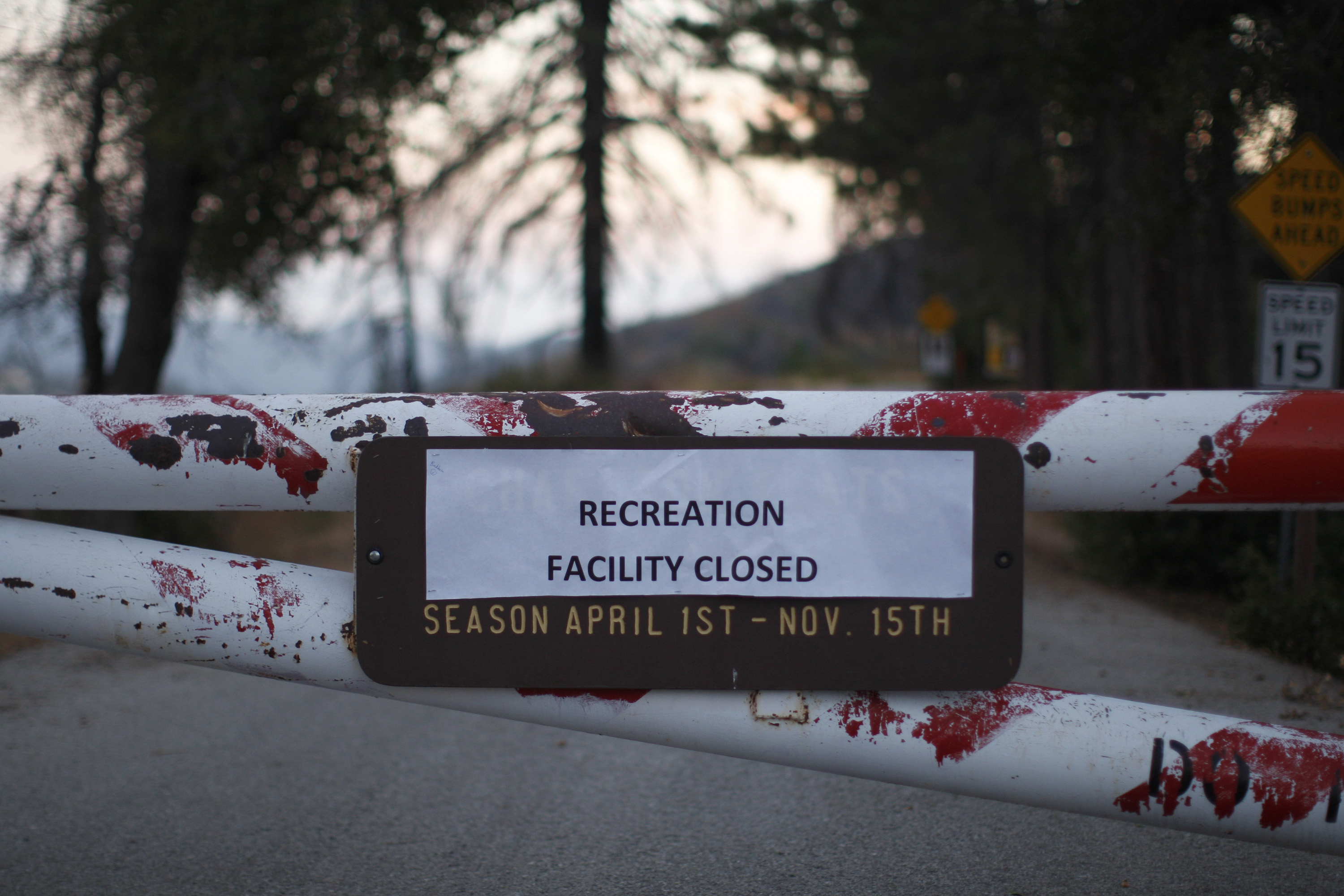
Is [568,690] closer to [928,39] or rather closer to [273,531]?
[273,531]

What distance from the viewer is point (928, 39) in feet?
47.0

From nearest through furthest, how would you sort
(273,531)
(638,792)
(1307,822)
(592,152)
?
1. (1307,822)
2. (638,792)
3. (273,531)
4. (592,152)

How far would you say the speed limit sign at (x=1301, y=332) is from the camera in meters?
Result: 6.48

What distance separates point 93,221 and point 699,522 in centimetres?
894

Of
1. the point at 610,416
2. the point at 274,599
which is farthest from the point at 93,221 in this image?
the point at 610,416

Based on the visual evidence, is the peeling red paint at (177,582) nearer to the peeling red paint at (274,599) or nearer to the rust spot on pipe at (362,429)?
the peeling red paint at (274,599)

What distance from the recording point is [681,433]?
177cm

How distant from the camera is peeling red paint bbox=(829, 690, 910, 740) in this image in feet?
5.83

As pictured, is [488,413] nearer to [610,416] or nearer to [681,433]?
[610,416]

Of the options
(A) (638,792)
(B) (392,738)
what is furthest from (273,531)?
(A) (638,792)

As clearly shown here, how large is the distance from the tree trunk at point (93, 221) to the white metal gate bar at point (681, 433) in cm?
796

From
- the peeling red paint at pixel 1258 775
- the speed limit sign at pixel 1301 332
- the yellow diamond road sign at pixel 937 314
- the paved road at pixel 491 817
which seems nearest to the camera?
the peeling red paint at pixel 1258 775

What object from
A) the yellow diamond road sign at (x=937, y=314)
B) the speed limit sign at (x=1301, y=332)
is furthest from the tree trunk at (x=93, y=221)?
the yellow diamond road sign at (x=937, y=314)

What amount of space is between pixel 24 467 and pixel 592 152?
15356 millimetres
